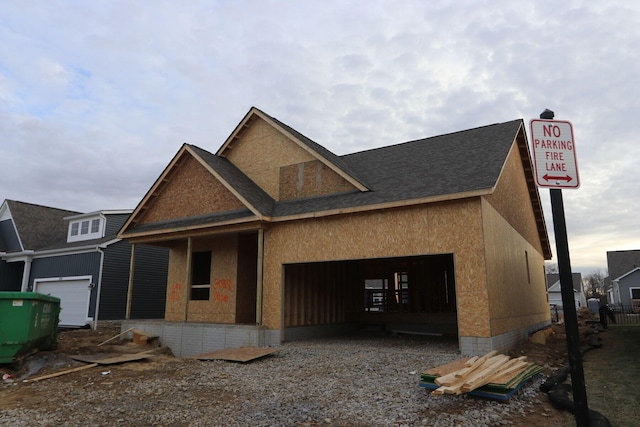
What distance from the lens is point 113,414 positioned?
6.71 meters

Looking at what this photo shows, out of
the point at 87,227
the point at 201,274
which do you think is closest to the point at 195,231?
the point at 201,274

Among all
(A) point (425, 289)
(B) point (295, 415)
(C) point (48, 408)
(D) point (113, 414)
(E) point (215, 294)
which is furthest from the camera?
(A) point (425, 289)

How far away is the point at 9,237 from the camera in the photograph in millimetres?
27094

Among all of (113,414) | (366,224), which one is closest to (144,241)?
(366,224)

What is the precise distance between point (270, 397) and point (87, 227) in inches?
865

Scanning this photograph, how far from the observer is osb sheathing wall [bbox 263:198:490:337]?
10.2 metres

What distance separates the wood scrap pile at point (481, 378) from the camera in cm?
626

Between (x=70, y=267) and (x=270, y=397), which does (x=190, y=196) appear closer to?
(x=270, y=397)

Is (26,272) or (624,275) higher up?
(624,275)

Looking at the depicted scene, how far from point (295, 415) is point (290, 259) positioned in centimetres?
712

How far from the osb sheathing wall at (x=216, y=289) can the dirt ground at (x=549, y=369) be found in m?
2.18

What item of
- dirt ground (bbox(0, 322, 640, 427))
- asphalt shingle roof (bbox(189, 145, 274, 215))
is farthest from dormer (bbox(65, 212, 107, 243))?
asphalt shingle roof (bbox(189, 145, 274, 215))

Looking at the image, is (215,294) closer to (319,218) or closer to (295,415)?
(319,218)

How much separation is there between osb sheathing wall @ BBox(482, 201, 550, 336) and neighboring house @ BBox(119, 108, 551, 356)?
5cm
